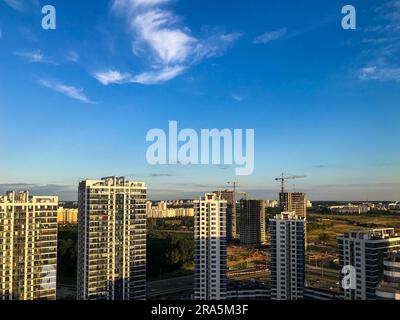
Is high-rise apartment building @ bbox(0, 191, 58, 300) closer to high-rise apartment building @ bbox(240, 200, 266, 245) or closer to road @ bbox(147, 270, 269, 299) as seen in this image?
road @ bbox(147, 270, 269, 299)

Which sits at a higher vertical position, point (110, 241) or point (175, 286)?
point (110, 241)

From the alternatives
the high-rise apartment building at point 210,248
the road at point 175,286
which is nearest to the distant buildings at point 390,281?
the high-rise apartment building at point 210,248

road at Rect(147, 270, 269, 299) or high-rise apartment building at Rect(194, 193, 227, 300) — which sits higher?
high-rise apartment building at Rect(194, 193, 227, 300)

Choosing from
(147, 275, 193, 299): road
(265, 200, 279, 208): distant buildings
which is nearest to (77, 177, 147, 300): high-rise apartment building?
(147, 275, 193, 299): road

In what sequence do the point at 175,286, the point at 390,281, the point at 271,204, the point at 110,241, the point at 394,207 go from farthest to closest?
the point at 271,204 < the point at 394,207 < the point at 175,286 < the point at 110,241 < the point at 390,281

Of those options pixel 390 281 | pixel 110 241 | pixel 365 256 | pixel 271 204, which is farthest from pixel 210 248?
pixel 271 204

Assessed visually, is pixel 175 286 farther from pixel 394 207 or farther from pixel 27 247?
pixel 394 207
